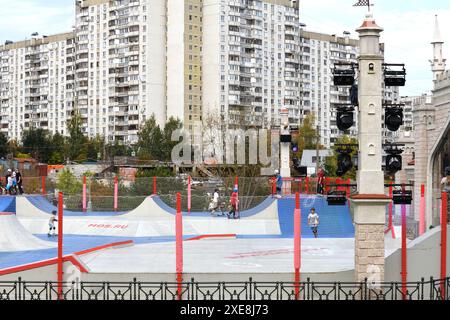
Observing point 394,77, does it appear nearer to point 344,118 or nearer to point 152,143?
point 344,118

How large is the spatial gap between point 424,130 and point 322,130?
71468 millimetres

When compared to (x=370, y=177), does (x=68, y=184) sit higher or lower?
lower

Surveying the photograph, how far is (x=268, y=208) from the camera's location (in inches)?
1261

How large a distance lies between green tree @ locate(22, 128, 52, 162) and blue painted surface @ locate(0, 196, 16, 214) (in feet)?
176

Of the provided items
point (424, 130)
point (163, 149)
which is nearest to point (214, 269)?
point (424, 130)

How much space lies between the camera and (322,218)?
97.5 ft

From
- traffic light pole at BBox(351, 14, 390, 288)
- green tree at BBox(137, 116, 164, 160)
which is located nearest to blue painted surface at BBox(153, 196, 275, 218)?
traffic light pole at BBox(351, 14, 390, 288)

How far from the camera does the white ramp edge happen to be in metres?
22.2

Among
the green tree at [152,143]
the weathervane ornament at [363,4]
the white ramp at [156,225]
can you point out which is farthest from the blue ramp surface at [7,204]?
the green tree at [152,143]

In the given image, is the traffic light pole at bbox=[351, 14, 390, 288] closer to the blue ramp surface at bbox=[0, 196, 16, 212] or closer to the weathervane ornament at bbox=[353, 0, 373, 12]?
the weathervane ornament at bbox=[353, 0, 373, 12]

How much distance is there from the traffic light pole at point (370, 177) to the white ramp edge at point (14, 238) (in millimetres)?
10874

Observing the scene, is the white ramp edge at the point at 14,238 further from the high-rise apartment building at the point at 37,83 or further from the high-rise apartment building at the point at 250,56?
the high-rise apartment building at the point at 37,83

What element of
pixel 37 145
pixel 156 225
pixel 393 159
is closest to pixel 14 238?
pixel 156 225

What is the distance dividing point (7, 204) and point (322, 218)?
44.9 ft
